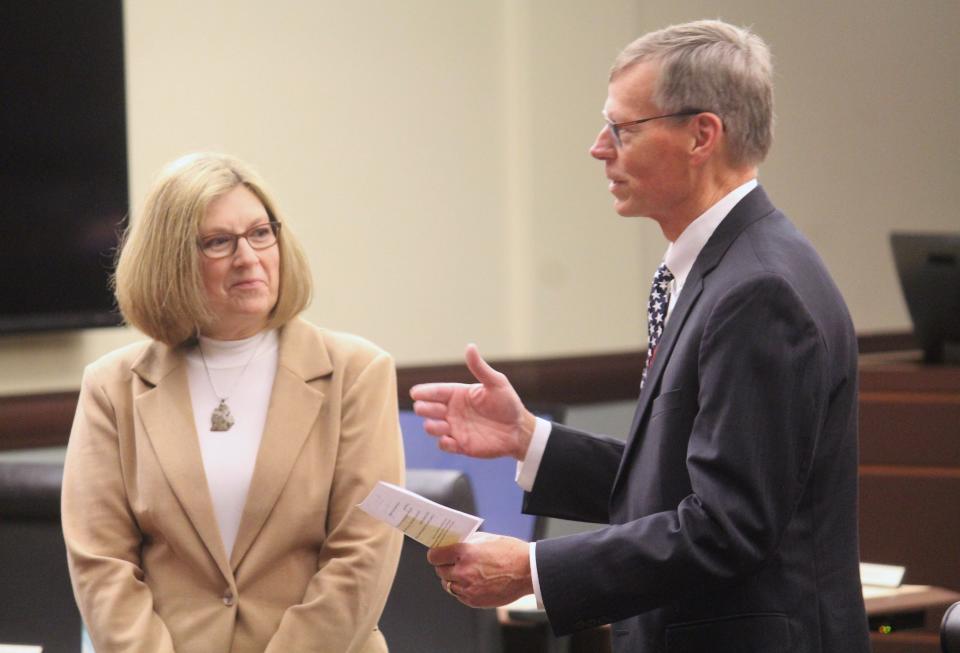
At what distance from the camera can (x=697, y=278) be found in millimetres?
2078

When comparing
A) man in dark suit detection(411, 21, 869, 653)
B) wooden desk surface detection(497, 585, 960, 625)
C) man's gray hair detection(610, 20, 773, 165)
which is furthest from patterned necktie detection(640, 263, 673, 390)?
wooden desk surface detection(497, 585, 960, 625)

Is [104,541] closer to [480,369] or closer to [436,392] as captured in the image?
[436,392]

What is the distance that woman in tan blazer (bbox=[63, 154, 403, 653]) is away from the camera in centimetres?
272

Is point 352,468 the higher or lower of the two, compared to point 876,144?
lower

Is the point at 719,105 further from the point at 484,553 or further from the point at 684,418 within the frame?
the point at 484,553

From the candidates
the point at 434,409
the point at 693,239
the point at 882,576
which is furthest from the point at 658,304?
the point at 882,576

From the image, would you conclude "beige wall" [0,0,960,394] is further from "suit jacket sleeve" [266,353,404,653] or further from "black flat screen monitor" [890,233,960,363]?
"suit jacket sleeve" [266,353,404,653]

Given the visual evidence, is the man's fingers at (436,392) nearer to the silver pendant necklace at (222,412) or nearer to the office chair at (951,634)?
the silver pendant necklace at (222,412)

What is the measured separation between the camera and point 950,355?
4703mm

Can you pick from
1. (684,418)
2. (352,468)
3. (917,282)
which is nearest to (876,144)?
(917,282)

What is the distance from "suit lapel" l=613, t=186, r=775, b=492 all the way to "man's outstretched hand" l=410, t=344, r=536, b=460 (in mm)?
270

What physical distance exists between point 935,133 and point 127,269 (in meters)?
4.92

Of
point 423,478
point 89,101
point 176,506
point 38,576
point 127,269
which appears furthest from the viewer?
point 89,101

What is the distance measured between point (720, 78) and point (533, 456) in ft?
2.35
